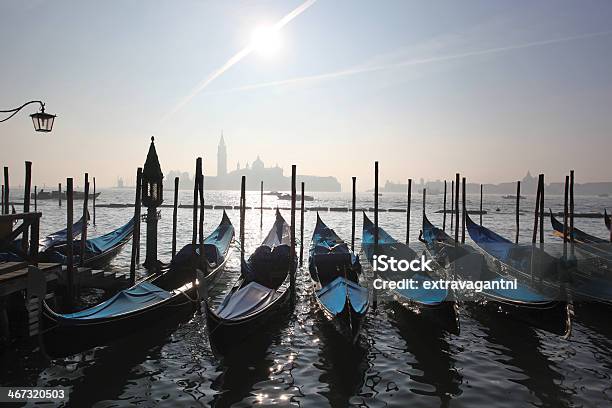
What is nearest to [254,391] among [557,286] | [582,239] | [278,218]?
[557,286]

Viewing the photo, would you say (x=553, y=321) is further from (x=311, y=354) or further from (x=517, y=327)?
(x=311, y=354)

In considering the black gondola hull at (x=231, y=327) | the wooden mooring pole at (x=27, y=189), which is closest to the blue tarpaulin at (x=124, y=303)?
the black gondola hull at (x=231, y=327)

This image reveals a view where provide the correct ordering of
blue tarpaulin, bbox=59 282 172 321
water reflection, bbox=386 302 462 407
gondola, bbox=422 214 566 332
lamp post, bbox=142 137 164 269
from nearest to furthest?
water reflection, bbox=386 302 462 407
blue tarpaulin, bbox=59 282 172 321
gondola, bbox=422 214 566 332
lamp post, bbox=142 137 164 269

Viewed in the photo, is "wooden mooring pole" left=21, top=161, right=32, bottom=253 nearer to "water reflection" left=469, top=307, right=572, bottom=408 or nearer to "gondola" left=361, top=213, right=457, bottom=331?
"gondola" left=361, top=213, right=457, bottom=331

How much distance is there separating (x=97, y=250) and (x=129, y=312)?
26.8 feet

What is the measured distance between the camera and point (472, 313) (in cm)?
1051

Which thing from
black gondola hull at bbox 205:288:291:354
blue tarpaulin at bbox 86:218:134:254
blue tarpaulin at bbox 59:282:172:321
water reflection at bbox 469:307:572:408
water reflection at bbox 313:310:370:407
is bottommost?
water reflection at bbox 313:310:370:407

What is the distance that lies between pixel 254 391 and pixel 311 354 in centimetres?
177

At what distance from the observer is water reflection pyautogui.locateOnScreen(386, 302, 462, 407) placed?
663 centimetres

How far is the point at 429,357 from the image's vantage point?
7.85 meters

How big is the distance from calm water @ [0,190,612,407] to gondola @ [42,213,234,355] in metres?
0.51

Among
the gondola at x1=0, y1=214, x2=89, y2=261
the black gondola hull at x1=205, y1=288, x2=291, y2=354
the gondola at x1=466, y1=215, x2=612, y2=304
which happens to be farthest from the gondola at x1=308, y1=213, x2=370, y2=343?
the gondola at x1=0, y1=214, x2=89, y2=261

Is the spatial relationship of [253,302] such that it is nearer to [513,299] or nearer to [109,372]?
[109,372]

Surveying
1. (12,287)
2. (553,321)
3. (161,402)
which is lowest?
(161,402)
